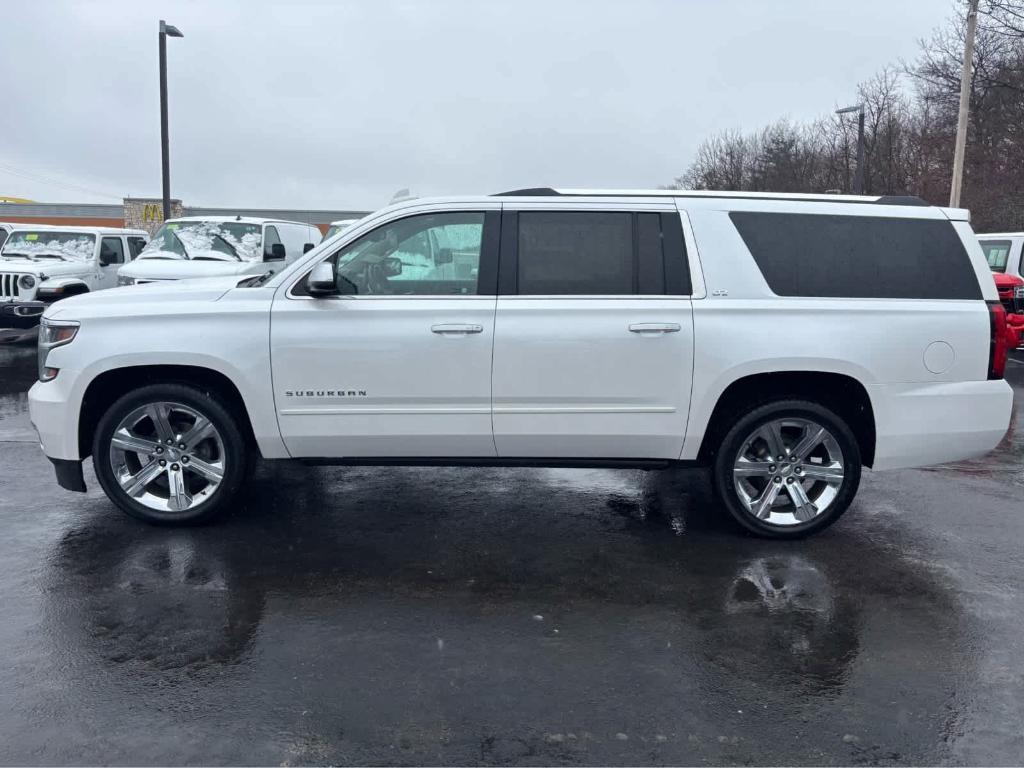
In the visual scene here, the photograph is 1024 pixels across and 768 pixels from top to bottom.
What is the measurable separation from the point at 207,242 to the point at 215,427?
31.8ft

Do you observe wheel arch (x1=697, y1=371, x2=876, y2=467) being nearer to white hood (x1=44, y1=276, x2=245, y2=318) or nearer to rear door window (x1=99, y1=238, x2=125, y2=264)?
white hood (x1=44, y1=276, x2=245, y2=318)

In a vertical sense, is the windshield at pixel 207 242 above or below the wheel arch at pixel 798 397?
above

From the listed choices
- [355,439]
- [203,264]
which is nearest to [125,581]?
[355,439]

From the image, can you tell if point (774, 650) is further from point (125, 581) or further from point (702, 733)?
point (125, 581)

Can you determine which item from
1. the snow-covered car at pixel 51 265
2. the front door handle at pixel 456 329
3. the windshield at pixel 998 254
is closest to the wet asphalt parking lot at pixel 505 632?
the front door handle at pixel 456 329

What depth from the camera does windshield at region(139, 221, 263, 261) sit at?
542 inches

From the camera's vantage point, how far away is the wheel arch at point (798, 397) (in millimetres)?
5203

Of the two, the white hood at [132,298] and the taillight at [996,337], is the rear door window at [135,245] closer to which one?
the white hood at [132,298]

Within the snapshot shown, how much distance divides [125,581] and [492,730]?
7.62 feet

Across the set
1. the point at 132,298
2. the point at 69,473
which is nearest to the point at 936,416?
the point at 132,298

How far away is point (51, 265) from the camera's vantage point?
46.0 ft

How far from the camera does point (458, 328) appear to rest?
5.01 m

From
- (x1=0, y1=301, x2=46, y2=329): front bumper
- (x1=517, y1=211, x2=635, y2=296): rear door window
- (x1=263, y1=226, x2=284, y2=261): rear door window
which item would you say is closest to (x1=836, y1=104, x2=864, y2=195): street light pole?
(x1=263, y1=226, x2=284, y2=261): rear door window

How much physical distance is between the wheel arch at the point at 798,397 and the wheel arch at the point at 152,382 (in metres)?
2.73
